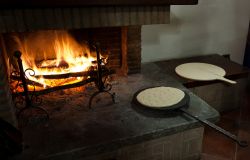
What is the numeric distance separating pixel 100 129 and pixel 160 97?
0.47 m

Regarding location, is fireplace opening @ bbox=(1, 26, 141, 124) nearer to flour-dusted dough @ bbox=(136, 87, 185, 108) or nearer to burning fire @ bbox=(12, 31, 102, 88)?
burning fire @ bbox=(12, 31, 102, 88)

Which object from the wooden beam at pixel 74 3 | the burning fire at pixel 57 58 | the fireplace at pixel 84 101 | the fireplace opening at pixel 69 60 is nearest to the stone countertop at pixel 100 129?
the fireplace at pixel 84 101

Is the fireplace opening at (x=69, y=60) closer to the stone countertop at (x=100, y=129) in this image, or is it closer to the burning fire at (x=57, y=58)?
the burning fire at (x=57, y=58)

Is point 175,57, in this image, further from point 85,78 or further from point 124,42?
point 85,78

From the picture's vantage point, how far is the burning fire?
1.96 metres

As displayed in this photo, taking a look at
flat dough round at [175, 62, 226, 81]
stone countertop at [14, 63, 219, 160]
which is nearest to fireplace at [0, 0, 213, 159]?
stone countertop at [14, 63, 219, 160]

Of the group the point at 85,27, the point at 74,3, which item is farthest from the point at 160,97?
the point at 74,3

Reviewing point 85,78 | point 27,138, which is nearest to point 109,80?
point 85,78

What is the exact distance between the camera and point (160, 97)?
172 cm

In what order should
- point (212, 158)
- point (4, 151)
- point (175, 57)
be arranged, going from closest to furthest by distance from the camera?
point (4, 151), point (212, 158), point (175, 57)

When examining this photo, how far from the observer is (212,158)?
189cm

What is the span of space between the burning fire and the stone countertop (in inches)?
14.0

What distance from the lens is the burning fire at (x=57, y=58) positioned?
1959mm

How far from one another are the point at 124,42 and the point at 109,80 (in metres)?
0.33
